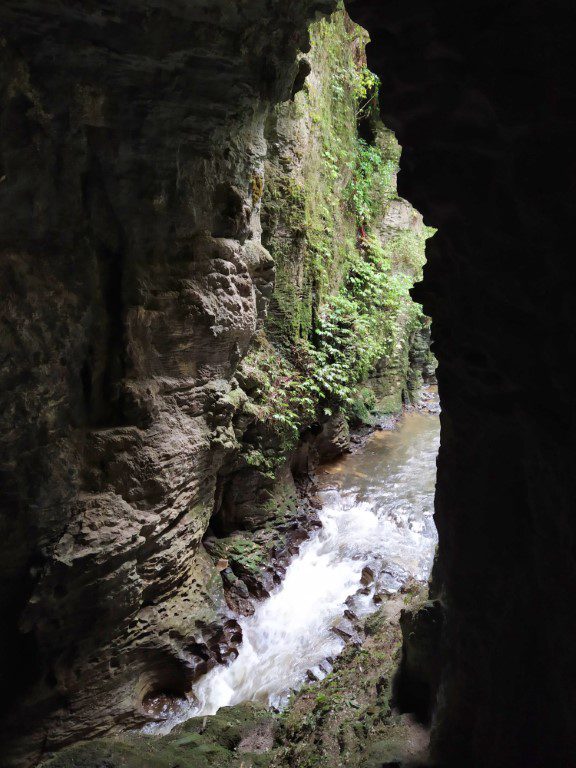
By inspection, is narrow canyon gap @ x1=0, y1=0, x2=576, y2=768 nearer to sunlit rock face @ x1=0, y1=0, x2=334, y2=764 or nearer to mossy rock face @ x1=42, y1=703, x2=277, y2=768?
sunlit rock face @ x1=0, y1=0, x2=334, y2=764

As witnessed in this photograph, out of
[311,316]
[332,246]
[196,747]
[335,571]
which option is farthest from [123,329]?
[332,246]

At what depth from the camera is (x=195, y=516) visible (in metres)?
5.12

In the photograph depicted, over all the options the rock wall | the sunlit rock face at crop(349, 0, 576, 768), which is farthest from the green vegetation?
the sunlit rock face at crop(349, 0, 576, 768)

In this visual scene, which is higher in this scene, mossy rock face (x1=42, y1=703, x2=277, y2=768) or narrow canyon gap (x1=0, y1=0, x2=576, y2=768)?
narrow canyon gap (x1=0, y1=0, x2=576, y2=768)

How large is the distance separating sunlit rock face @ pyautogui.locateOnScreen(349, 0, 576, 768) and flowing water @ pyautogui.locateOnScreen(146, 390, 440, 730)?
10.6 feet

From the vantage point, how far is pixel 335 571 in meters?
6.63

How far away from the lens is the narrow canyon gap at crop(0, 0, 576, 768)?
1.60m

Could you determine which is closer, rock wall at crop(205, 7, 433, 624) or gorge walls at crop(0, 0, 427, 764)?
gorge walls at crop(0, 0, 427, 764)

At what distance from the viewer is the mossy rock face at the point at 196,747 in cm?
308

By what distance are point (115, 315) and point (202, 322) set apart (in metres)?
0.76

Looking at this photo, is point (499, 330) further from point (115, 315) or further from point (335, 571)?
point (335, 571)

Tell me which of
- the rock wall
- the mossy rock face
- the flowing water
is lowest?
the mossy rock face

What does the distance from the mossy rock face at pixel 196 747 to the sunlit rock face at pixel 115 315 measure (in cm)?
79

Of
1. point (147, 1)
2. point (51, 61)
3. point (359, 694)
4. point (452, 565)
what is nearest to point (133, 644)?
point (359, 694)
